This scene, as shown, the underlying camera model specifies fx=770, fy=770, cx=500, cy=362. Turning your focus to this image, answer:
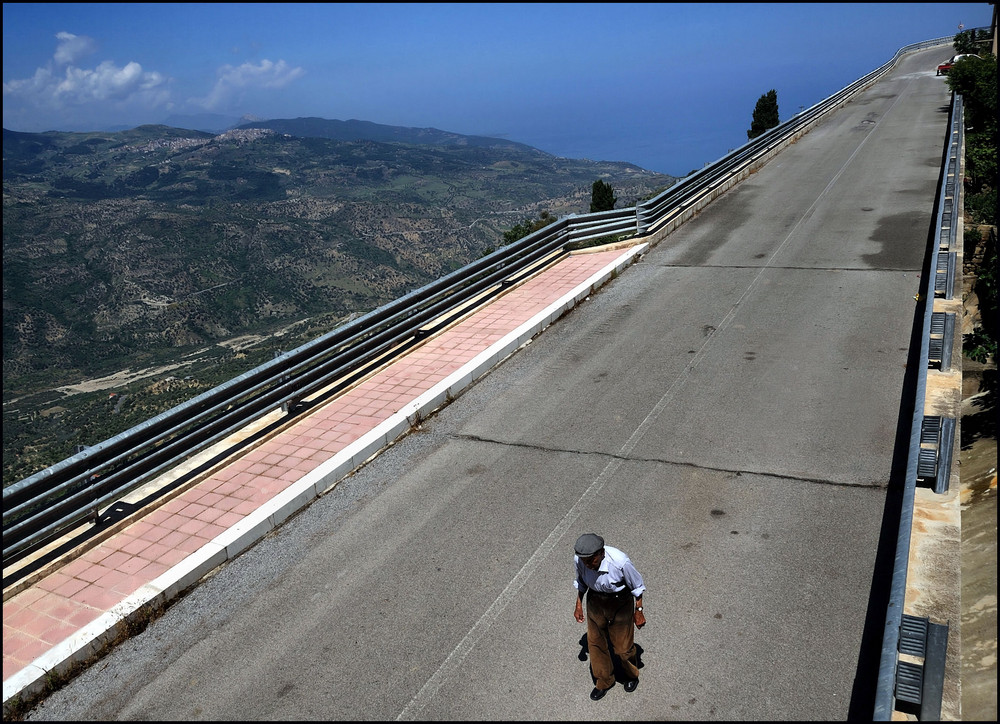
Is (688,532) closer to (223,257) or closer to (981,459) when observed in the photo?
(981,459)

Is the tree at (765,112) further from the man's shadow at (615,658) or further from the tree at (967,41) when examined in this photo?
the man's shadow at (615,658)

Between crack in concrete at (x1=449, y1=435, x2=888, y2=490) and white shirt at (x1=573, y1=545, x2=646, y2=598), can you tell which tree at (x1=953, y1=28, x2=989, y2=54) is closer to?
crack in concrete at (x1=449, y1=435, x2=888, y2=490)

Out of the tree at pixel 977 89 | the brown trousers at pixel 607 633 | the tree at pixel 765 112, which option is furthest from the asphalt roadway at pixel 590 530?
the tree at pixel 765 112

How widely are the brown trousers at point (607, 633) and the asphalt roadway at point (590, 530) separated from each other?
0.16 meters

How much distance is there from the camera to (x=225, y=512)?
7211mm

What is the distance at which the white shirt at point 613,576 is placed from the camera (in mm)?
4777

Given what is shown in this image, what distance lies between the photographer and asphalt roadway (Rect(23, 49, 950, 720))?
4.89 meters

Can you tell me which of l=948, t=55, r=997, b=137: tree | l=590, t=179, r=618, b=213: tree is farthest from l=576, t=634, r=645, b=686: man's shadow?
l=590, t=179, r=618, b=213: tree

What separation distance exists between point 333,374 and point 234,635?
4.65 metres

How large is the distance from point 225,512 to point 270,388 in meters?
2.10

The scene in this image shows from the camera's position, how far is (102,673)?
5398mm

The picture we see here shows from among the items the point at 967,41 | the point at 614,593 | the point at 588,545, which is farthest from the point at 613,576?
the point at 967,41

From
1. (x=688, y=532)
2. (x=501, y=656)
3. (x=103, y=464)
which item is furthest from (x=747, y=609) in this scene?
(x=103, y=464)

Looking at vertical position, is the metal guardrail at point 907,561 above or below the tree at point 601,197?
above
